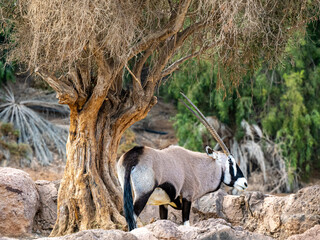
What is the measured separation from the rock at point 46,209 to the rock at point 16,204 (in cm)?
27

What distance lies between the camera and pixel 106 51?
7.70 meters

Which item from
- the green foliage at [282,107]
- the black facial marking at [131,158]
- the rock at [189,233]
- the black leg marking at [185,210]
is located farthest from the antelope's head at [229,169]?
the green foliage at [282,107]

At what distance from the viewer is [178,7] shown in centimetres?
748

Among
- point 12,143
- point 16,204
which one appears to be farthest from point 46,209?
point 12,143

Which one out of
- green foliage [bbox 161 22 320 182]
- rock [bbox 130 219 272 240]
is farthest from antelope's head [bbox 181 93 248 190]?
green foliage [bbox 161 22 320 182]

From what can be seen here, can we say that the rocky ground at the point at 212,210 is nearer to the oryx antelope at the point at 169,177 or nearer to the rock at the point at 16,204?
the rock at the point at 16,204

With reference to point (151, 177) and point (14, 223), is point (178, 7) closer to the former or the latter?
point (151, 177)

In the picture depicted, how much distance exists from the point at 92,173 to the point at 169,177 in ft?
3.97

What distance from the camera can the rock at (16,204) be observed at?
8.00 metres

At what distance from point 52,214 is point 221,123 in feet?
31.5

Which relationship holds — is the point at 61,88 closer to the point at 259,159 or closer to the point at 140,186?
the point at 140,186

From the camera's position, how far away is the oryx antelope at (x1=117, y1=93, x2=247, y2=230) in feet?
24.2

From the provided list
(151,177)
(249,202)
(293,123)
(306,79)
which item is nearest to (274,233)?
(249,202)

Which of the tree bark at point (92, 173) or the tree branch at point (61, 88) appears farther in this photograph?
the tree bark at point (92, 173)
